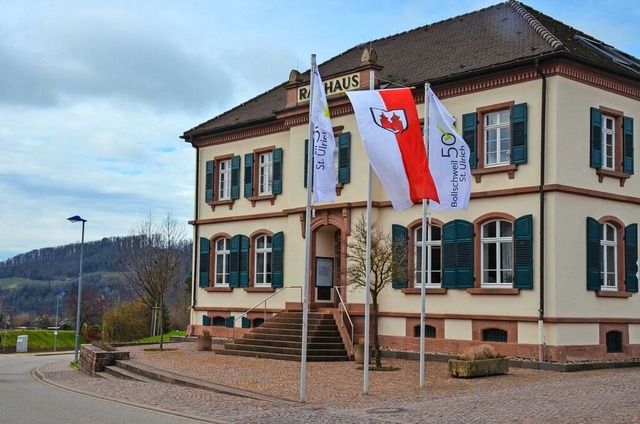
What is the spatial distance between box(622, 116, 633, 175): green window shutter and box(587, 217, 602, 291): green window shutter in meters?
2.23

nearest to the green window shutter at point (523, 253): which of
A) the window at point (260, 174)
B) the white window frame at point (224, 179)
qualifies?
the window at point (260, 174)

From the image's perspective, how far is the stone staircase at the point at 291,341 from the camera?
82.0 ft

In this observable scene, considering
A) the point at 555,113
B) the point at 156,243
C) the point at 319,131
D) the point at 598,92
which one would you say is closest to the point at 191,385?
the point at 319,131

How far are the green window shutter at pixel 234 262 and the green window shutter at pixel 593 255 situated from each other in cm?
1382

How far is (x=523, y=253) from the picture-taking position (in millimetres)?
22922

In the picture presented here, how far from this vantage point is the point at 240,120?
110 feet

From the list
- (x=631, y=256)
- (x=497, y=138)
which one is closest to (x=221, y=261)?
(x=497, y=138)

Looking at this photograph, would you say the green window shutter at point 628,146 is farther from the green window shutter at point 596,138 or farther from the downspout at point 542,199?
the downspout at point 542,199

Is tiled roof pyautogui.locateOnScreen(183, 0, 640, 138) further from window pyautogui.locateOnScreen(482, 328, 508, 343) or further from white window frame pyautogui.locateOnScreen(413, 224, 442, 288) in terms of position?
window pyautogui.locateOnScreen(482, 328, 508, 343)

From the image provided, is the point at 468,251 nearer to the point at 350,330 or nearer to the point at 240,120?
the point at 350,330

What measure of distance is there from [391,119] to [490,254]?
27.2 ft

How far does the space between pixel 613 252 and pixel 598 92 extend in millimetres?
4535

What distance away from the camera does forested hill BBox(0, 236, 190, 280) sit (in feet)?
536

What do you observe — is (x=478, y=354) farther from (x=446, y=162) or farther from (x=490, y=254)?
(x=446, y=162)
